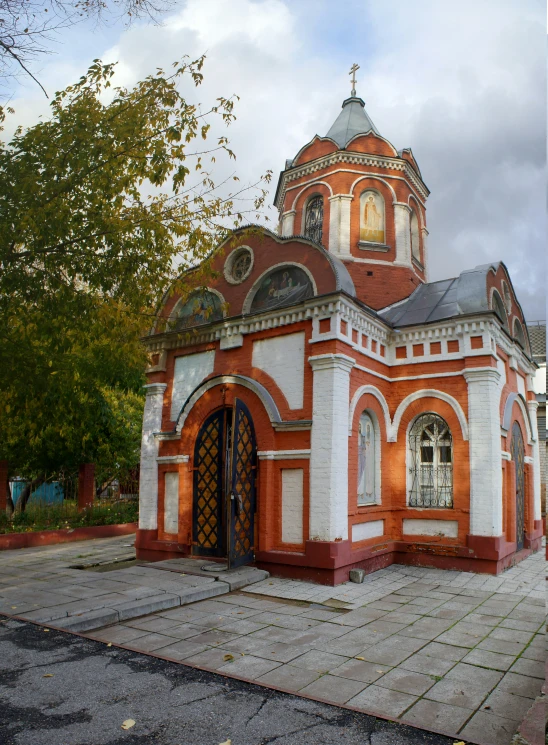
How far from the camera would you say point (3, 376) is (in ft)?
23.5

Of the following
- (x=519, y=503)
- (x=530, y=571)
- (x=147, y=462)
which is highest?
(x=147, y=462)

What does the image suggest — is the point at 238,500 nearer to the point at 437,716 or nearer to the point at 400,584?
the point at 400,584

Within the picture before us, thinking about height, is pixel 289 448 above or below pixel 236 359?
below

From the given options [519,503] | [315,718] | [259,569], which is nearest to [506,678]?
A: [315,718]

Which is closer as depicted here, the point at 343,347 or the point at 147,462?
the point at 343,347

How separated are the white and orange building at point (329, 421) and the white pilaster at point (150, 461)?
1.3 inches

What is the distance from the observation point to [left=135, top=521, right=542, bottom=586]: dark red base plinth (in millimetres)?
8588

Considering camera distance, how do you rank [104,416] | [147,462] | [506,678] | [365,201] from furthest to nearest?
[104,416] → [365,201] → [147,462] → [506,678]

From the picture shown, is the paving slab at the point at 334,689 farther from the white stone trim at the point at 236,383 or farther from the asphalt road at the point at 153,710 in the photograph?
the white stone trim at the point at 236,383

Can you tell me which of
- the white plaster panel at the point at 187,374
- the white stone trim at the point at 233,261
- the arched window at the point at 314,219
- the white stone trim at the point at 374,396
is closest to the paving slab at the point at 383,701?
the white stone trim at the point at 374,396

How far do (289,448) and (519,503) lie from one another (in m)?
5.63

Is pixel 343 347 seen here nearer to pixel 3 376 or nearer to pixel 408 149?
pixel 3 376

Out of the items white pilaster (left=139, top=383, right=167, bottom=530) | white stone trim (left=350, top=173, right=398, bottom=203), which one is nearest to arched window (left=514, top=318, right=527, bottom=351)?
white stone trim (left=350, top=173, right=398, bottom=203)

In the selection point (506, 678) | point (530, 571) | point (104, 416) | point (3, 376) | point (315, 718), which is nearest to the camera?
point (315, 718)
